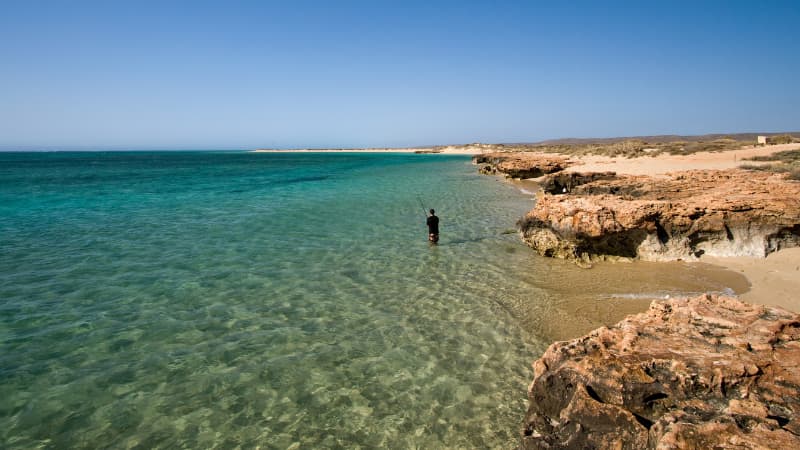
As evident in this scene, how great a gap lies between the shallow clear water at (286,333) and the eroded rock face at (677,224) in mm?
721

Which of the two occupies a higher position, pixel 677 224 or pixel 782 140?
pixel 782 140

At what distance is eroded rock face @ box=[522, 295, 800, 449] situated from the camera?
2.58 meters

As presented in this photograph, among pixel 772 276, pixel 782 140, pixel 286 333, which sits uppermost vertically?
pixel 782 140

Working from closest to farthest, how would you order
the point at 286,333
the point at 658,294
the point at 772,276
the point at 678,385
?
the point at 678,385
the point at 286,333
the point at 658,294
the point at 772,276

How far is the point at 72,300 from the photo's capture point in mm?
7949

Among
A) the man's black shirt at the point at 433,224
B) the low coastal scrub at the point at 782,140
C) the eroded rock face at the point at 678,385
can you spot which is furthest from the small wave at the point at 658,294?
the low coastal scrub at the point at 782,140

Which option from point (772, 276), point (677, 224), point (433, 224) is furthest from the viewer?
point (433, 224)

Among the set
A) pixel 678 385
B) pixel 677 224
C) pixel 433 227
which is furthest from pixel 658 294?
pixel 433 227

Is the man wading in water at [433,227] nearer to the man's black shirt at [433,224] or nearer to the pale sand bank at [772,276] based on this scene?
the man's black shirt at [433,224]

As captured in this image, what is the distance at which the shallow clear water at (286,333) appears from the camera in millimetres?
4582

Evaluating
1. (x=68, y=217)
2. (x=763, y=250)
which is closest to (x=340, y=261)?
(x=763, y=250)

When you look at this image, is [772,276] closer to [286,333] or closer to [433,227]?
[433,227]

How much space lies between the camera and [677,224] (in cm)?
967

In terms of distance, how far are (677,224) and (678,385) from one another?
27.0 ft
